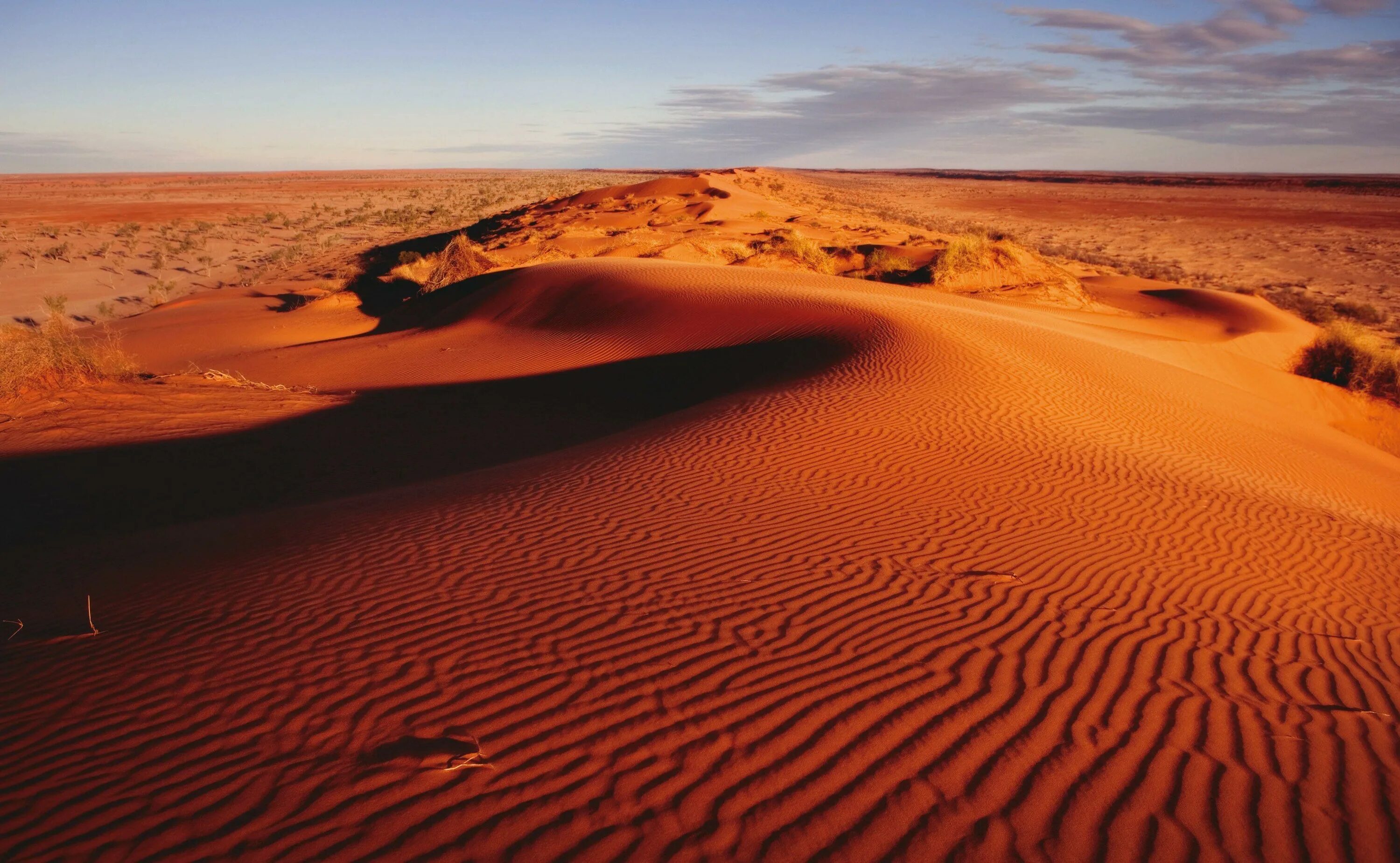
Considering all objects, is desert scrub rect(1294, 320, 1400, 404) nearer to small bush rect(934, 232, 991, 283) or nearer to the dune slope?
small bush rect(934, 232, 991, 283)

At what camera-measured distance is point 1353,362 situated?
18.5m

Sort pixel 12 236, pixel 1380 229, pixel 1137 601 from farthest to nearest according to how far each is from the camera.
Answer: pixel 1380 229 < pixel 12 236 < pixel 1137 601

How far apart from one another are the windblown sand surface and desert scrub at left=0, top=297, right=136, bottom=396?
654 mm

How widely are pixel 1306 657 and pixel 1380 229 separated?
53.5 meters

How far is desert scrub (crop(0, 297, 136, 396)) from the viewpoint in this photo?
39.1 ft

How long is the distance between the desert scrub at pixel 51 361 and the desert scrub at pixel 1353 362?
22903mm

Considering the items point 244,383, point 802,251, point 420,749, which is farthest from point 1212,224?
point 420,749

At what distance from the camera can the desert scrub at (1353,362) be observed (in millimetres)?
17875

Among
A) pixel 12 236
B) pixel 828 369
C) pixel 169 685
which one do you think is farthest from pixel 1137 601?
pixel 12 236

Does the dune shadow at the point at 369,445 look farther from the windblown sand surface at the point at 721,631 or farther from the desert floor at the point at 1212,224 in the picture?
the desert floor at the point at 1212,224

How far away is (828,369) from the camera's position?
12117 mm

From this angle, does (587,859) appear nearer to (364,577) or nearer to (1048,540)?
(364,577)

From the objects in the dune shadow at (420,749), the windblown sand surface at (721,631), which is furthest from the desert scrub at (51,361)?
the dune shadow at (420,749)

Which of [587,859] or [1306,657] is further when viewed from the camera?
[1306,657]
